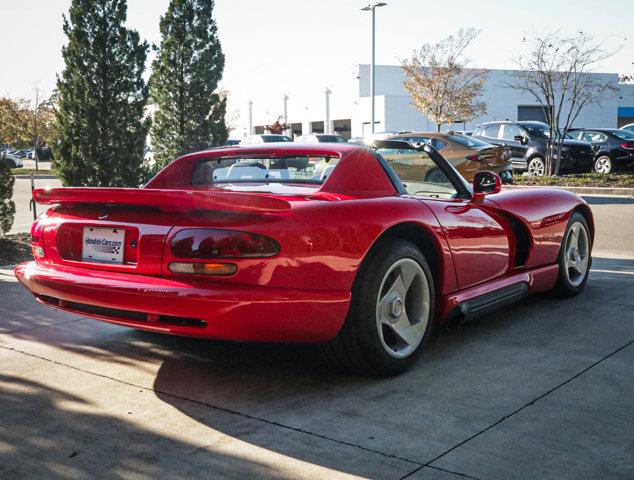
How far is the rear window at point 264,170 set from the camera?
170 inches

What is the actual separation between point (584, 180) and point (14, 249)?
15.7 m

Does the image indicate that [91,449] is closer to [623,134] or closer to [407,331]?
[407,331]

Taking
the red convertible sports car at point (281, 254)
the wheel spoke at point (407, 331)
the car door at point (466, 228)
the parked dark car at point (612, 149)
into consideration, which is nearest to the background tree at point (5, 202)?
the red convertible sports car at point (281, 254)

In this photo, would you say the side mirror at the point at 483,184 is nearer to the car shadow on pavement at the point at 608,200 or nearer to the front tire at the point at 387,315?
the front tire at the point at 387,315

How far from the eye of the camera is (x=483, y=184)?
16.5 ft

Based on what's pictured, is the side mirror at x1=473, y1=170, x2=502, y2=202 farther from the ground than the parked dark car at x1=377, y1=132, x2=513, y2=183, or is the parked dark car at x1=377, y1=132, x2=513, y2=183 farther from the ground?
the parked dark car at x1=377, y1=132, x2=513, y2=183

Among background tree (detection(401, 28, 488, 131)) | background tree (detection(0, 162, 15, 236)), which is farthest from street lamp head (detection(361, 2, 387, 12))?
background tree (detection(0, 162, 15, 236))

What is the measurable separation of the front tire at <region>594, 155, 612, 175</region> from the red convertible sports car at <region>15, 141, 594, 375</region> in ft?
63.7

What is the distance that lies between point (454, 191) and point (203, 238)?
6.97 feet

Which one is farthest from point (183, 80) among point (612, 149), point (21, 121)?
point (21, 121)

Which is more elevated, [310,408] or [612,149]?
[612,149]

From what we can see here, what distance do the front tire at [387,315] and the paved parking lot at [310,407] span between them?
0.13 m

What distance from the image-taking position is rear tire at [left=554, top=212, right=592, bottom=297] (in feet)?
19.0

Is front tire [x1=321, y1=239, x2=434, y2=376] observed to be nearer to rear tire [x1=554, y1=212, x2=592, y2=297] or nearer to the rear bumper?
the rear bumper
